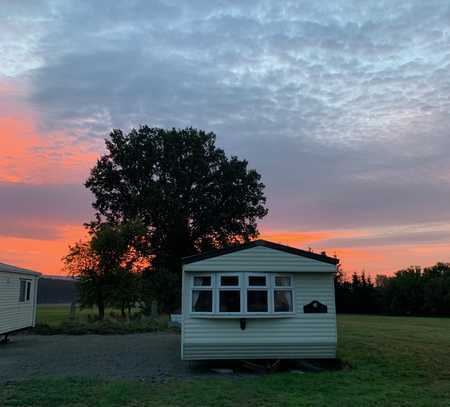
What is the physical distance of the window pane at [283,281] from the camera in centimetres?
1156

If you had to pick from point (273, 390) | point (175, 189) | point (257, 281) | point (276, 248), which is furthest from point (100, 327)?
point (175, 189)

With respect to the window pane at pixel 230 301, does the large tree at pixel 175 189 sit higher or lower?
higher

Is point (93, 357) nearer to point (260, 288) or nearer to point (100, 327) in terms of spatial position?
point (260, 288)

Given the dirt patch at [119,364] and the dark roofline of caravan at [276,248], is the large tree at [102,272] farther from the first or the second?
the dark roofline of caravan at [276,248]

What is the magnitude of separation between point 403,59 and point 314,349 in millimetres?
9821

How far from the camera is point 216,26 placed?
1384 cm

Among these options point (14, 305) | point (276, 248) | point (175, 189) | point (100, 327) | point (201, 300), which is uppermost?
point (175, 189)

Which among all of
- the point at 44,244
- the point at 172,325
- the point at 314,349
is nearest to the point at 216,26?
the point at 314,349

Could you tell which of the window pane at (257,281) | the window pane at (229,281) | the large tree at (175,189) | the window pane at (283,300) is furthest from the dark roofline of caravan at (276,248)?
the large tree at (175,189)

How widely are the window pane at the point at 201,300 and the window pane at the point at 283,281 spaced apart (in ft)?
5.57

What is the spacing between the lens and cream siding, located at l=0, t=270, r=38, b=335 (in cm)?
1598

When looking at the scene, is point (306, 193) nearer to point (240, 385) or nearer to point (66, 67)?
point (66, 67)

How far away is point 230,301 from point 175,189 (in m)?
23.4

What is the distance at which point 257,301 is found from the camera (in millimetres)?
11352
